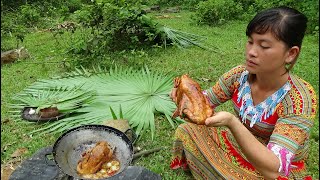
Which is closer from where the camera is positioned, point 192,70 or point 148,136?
point 148,136

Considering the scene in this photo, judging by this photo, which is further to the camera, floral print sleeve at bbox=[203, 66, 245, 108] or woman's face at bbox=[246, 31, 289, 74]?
floral print sleeve at bbox=[203, 66, 245, 108]

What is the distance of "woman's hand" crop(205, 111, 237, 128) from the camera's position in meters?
1.90

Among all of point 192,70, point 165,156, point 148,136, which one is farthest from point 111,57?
point 165,156

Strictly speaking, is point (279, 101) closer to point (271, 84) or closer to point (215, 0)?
point (271, 84)

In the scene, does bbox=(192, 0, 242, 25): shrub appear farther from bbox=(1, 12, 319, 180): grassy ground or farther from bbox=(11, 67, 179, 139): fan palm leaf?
bbox=(11, 67, 179, 139): fan palm leaf

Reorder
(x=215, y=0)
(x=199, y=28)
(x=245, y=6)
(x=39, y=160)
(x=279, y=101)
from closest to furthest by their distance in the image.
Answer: (x=279, y=101) < (x=39, y=160) < (x=199, y=28) < (x=215, y=0) < (x=245, y=6)

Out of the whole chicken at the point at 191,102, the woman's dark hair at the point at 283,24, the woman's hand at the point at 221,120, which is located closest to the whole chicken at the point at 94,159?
the whole chicken at the point at 191,102

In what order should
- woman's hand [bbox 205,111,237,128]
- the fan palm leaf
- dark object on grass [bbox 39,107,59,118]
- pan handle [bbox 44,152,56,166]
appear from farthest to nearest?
1. dark object on grass [bbox 39,107,59,118]
2. the fan palm leaf
3. pan handle [bbox 44,152,56,166]
4. woman's hand [bbox 205,111,237,128]

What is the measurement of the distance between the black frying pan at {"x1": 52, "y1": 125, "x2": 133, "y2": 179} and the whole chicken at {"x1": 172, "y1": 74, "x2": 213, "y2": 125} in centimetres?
41

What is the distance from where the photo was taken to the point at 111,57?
580 cm

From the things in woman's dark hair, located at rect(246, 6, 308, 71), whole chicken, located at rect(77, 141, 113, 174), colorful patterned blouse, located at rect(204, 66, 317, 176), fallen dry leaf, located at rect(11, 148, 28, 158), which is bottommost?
fallen dry leaf, located at rect(11, 148, 28, 158)

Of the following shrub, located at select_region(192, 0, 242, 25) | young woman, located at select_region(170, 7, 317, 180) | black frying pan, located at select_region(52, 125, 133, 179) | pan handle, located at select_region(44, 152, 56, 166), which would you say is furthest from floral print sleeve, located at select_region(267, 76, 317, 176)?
shrub, located at select_region(192, 0, 242, 25)

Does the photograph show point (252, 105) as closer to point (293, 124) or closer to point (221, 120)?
point (293, 124)

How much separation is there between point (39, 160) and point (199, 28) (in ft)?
18.3
